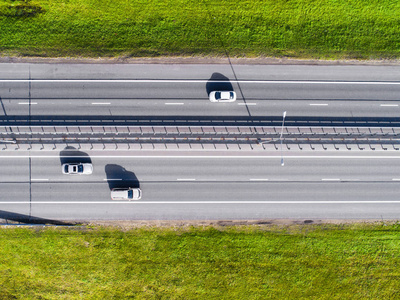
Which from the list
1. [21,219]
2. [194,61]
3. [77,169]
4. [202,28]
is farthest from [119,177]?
[202,28]

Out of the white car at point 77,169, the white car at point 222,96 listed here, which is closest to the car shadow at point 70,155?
the white car at point 77,169

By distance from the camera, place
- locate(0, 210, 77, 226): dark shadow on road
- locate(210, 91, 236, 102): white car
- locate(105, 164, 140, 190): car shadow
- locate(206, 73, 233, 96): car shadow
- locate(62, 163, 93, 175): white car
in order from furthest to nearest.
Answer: locate(206, 73, 233, 96): car shadow → locate(105, 164, 140, 190): car shadow → locate(0, 210, 77, 226): dark shadow on road → locate(210, 91, 236, 102): white car → locate(62, 163, 93, 175): white car

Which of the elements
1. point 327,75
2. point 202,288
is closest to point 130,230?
point 202,288

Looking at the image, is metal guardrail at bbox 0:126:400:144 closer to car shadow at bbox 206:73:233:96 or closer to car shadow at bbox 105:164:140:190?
car shadow at bbox 105:164:140:190

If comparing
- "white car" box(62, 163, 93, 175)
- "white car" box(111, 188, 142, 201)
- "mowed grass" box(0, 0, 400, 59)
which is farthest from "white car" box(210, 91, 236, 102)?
"white car" box(62, 163, 93, 175)

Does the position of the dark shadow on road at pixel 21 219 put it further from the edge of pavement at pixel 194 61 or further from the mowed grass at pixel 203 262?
the edge of pavement at pixel 194 61

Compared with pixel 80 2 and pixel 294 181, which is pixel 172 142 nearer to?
pixel 294 181

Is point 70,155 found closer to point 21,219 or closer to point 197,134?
point 21,219
